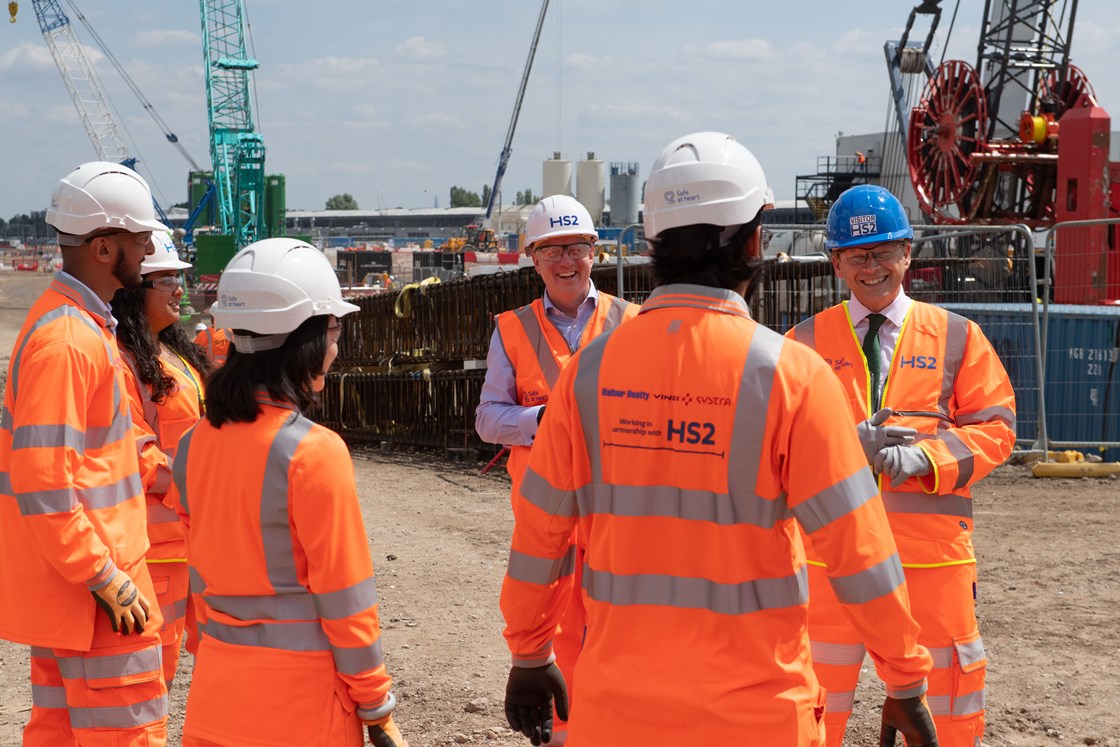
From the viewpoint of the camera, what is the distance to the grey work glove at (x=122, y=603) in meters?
3.26

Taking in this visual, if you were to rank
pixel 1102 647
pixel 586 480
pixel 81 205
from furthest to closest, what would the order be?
pixel 1102 647, pixel 81 205, pixel 586 480

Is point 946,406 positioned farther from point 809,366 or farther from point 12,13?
point 12,13

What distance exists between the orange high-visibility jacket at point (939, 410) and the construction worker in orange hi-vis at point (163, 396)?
2390 mm

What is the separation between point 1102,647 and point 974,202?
17.6 metres

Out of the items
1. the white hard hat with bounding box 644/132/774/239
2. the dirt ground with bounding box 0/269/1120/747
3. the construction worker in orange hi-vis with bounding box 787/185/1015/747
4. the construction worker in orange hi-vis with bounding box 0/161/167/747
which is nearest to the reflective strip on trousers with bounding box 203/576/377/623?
the construction worker in orange hi-vis with bounding box 0/161/167/747

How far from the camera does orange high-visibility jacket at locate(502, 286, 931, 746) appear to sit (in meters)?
2.33

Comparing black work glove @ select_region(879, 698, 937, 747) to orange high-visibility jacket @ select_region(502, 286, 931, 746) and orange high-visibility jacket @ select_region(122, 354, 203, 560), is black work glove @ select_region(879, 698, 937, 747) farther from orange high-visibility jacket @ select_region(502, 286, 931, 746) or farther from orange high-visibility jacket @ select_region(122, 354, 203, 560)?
orange high-visibility jacket @ select_region(122, 354, 203, 560)

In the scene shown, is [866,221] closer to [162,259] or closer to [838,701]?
[838,701]

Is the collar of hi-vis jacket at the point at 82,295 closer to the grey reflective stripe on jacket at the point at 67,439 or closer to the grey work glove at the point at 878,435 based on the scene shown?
the grey reflective stripe on jacket at the point at 67,439

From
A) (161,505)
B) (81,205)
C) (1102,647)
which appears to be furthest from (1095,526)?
(81,205)

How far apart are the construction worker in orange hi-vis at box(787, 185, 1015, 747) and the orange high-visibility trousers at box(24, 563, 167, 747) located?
6.90 ft

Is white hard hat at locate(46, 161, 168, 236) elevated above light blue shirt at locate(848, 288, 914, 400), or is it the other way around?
white hard hat at locate(46, 161, 168, 236)

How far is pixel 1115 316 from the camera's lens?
36.8 feet

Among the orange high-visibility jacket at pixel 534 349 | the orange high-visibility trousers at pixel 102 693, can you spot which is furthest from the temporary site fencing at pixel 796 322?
the orange high-visibility trousers at pixel 102 693
